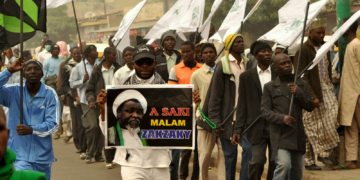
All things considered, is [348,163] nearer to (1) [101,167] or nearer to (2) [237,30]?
(2) [237,30]

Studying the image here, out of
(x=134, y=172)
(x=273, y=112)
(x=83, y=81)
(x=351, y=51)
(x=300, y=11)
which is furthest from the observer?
(x=83, y=81)

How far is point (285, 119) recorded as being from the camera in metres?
5.30

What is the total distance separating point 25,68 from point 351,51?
4.42m

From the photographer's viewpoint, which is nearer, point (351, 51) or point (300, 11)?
point (300, 11)

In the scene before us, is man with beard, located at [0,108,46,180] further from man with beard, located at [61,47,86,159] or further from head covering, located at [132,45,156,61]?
man with beard, located at [61,47,86,159]

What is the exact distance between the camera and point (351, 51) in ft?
23.7

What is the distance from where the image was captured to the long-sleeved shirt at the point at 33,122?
5281 millimetres

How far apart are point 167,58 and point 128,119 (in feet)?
13.8

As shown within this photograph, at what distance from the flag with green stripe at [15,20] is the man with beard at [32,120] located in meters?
0.54

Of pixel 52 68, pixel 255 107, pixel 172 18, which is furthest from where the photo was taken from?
pixel 52 68

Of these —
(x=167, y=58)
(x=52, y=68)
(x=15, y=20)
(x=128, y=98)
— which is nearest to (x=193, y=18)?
(x=167, y=58)

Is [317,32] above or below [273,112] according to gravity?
above

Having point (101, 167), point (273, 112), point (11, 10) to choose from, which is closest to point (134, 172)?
point (273, 112)

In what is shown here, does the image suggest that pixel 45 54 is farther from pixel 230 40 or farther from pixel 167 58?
pixel 230 40
